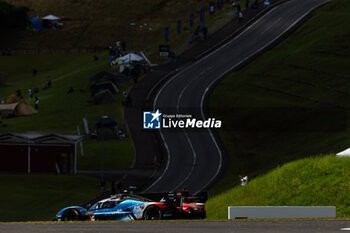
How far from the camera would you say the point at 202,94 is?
4262 inches

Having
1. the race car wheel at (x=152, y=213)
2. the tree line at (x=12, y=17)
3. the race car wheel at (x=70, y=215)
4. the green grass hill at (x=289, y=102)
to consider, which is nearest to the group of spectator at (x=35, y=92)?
the green grass hill at (x=289, y=102)

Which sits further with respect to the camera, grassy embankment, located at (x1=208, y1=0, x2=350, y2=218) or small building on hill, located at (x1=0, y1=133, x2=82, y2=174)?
grassy embankment, located at (x1=208, y1=0, x2=350, y2=218)

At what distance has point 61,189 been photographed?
73.6 metres

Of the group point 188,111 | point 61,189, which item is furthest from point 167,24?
point 61,189

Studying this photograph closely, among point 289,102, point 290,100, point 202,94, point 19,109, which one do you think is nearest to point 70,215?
point 289,102

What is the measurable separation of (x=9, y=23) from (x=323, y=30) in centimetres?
9087

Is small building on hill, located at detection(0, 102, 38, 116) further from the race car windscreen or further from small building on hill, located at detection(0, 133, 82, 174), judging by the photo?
the race car windscreen

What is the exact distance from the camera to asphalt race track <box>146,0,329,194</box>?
79938mm

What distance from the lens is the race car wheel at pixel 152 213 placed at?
33500mm

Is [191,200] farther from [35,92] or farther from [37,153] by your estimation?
[35,92]

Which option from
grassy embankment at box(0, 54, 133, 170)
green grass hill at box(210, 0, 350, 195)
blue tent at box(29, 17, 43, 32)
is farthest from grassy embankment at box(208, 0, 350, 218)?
blue tent at box(29, 17, 43, 32)

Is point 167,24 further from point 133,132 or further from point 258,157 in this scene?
point 258,157

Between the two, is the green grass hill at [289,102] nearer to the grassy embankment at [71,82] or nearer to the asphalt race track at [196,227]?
the grassy embankment at [71,82]

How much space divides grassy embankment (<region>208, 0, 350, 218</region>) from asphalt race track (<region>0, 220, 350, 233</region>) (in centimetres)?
3402
